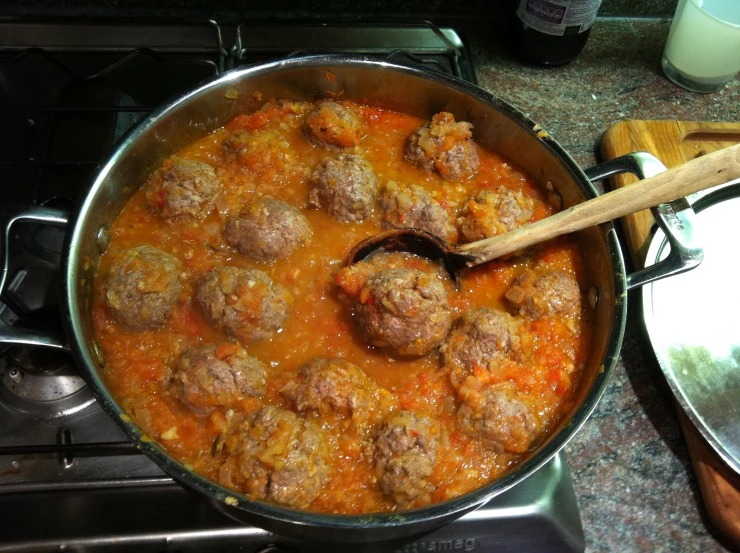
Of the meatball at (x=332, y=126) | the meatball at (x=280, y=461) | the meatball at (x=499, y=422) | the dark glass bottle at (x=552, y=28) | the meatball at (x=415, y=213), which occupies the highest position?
the dark glass bottle at (x=552, y=28)

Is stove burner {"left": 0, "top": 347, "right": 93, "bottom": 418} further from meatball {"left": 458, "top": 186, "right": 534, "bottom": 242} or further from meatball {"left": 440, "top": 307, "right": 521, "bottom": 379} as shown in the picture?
meatball {"left": 458, "top": 186, "right": 534, "bottom": 242}

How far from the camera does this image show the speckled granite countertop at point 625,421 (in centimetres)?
232

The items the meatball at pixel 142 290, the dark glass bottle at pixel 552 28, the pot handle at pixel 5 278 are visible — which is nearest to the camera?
the pot handle at pixel 5 278

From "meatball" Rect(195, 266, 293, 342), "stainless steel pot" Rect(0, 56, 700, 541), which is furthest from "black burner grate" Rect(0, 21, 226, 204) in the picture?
"meatball" Rect(195, 266, 293, 342)

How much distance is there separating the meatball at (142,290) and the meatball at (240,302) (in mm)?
115

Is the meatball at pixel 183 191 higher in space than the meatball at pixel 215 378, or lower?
higher

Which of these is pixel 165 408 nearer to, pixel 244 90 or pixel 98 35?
pixel 244 90

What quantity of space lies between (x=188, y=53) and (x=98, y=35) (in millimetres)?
492

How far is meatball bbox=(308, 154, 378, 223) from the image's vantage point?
242 cm

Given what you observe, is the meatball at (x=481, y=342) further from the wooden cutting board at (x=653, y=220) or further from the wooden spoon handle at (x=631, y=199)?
the wooden cutting board at (x=653, y=220)

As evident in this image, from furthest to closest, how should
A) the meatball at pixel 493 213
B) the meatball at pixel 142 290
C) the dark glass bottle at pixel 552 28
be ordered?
the dark glass bottle at pixel 552 28 → the meatball at pixel 493 213 → the meatball at pixel 142 290

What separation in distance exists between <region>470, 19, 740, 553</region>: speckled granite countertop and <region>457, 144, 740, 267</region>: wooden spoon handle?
75cm

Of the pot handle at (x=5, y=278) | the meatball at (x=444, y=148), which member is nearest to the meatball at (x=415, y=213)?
the meatball at (x=444, y=148)

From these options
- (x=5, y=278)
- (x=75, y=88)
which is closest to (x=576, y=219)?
(x=5, y=278)
